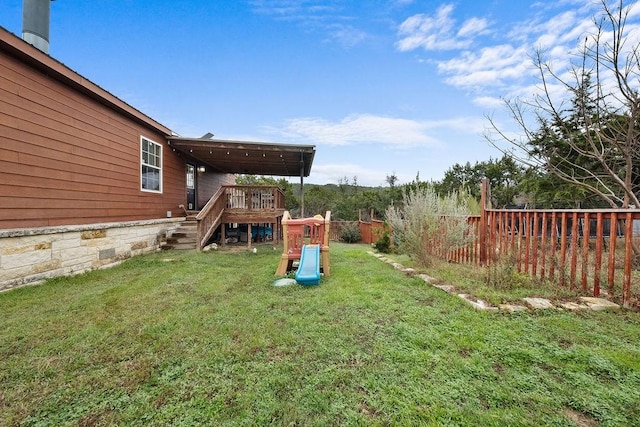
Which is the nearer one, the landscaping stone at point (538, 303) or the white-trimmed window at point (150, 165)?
the landscaping stone at point (538, 303)

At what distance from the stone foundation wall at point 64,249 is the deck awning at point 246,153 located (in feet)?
8.75

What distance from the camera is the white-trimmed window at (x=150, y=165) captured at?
7.30m

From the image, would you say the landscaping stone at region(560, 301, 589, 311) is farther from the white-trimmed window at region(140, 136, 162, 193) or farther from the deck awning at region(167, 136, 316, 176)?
the white-trimmed window at region(140, 136, 162, 193)

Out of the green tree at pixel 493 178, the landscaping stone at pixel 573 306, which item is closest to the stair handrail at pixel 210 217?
the landscaping stone at pixel 573 306

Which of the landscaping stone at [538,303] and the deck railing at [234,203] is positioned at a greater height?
the deck railing at [234,203]

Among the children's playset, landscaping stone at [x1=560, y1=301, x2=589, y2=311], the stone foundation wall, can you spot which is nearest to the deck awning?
the stone foundation wall

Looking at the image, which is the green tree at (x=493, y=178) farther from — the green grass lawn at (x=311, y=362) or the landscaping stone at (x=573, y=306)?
the green grass lawn at (x=311, y=362)

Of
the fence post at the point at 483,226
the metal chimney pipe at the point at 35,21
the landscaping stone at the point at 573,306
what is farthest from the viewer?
the metal chimney pipe at the point at 35,21

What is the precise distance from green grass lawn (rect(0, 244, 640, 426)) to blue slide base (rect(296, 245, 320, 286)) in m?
0.66

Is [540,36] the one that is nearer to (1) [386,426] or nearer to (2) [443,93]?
(2) [443,93]

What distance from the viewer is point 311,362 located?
207 cm

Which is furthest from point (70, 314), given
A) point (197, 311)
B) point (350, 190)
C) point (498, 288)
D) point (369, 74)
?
point (350, 190)

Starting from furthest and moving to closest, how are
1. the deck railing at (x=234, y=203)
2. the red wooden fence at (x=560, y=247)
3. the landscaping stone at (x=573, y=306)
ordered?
the deck railing at (x=234, y=203) → the red wooden fence at (x=560, y=247) → the landscaping stone at (x=573, y=306)

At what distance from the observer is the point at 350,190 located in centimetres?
2731
